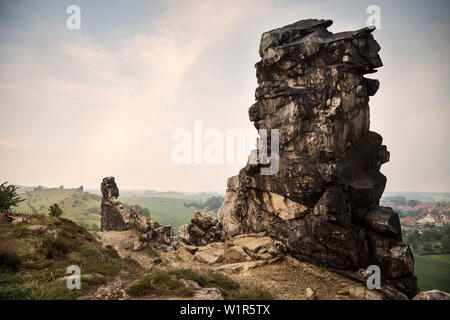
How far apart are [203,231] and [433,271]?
8173 cm

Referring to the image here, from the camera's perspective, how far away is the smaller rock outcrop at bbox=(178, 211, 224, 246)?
26281mm

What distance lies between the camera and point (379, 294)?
13.5m

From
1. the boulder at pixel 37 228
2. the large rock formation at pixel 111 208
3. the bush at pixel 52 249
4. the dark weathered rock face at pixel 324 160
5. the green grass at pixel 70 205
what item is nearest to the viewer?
the dark weathered rock face at pixel 324 160

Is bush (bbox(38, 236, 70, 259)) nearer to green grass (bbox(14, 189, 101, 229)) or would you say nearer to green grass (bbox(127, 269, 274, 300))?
green grass (bbox(127, 269, 274, 300))

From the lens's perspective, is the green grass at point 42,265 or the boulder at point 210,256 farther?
the boulder at point 210,256

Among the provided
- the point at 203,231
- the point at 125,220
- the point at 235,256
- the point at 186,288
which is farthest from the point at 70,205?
the point at 186,288

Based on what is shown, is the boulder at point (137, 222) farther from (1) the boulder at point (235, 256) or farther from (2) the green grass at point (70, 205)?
(2) the green grass at point (70, 205)

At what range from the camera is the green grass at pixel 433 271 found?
54.4 metres

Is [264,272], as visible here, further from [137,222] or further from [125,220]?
[125,220]

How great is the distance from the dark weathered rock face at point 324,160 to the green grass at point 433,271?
170 feet

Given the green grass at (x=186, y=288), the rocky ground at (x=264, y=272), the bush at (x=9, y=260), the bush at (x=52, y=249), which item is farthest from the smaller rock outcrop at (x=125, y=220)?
the green grass at (x=186, y=288)

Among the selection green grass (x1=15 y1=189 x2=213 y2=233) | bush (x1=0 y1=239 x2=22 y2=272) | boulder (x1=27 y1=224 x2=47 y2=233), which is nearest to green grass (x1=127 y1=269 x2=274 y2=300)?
bush (x1=0 y1=239 x2=22 y2=272)

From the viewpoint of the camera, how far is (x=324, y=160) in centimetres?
2008
